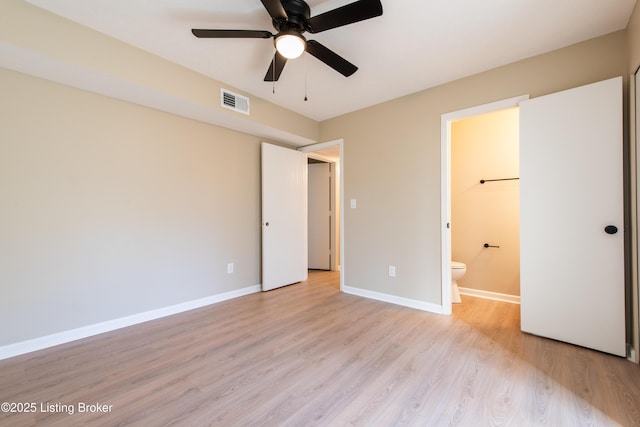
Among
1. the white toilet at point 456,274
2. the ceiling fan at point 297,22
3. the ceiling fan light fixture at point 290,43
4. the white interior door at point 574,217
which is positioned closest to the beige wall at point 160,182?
the white interior door at point 574,217

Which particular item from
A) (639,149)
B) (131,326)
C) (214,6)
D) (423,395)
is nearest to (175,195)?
(131,326)

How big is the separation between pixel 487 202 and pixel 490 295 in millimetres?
1156

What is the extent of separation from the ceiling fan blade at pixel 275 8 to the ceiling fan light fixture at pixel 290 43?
0.31ft

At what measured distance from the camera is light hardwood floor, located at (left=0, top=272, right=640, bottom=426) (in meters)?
1.36

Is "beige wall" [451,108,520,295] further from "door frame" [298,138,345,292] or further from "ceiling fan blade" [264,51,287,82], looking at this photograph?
"ceiling fan blade" [264,51,287,82]

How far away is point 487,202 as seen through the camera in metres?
3.25

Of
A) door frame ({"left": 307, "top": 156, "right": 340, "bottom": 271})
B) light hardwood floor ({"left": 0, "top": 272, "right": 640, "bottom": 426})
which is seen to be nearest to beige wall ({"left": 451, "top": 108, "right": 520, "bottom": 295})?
light hardwood floor ({"left": 0, "top": 272, "right": 640, "bottom": 426})

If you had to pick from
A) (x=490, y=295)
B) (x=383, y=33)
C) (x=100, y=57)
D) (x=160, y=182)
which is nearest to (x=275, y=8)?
(x=383, y=33)

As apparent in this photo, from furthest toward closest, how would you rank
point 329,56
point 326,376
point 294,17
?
point 329,56 < point 326,376 < point 294,17

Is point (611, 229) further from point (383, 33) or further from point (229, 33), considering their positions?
point (229, 33)

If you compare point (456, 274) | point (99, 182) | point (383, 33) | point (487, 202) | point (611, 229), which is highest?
point (383, 33)

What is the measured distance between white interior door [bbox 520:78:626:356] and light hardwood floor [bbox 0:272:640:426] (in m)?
0.23

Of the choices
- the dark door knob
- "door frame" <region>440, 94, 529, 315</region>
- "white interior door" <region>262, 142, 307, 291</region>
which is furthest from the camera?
"white interior door" <region>262, 142, 307, 291</region>

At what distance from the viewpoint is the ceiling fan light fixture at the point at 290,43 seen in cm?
162
